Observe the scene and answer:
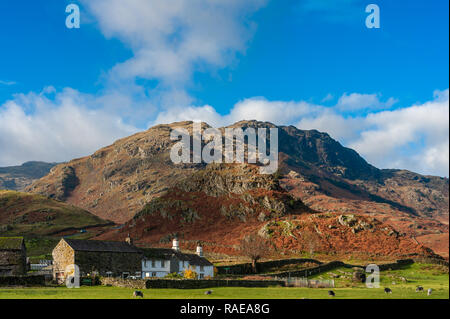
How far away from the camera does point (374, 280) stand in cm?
6581

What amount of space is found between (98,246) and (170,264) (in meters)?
13.0

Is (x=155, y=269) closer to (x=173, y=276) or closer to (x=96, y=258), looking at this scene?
(x=173, y=276)

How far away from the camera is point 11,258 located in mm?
55156

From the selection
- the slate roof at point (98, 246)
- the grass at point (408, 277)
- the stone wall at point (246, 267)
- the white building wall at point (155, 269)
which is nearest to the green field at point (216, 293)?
the grass at point (408, 277)

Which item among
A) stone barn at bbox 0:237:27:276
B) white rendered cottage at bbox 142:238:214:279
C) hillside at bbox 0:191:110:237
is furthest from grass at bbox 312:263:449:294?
hillside at bbox 0:191:110:237

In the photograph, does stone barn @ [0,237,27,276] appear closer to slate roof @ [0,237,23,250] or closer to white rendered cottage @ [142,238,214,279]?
slate roof @ [0,237,23,250]

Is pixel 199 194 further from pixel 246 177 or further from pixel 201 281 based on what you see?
pixel 201 281

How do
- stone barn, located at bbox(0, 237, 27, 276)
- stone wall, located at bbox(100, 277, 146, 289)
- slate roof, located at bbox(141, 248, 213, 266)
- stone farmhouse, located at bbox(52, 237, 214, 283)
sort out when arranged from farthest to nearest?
slate roof, located at bbox(141, 248, 213, 266) → stone farmhouse, located at bbox(52, 237, 214, 283) → stone barn, located at bbox(0, 237, 27, 276) → stone wall, located at bbox(100, 277, 146, 289)

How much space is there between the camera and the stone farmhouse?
192ft

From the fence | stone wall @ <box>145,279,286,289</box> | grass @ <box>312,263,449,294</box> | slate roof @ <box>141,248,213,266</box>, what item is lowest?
grass @ <box>312,263,449,294</box>

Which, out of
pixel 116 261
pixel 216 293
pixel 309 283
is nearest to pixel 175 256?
pixel 116 261
